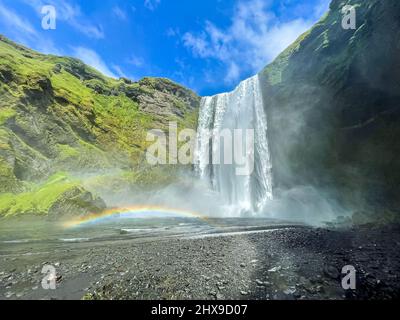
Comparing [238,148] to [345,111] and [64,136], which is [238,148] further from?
[64,136]

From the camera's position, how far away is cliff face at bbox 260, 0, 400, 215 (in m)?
25.4

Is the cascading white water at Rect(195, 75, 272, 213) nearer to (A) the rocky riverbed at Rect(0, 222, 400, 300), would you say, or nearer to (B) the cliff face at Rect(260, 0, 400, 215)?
(B) the cliff face at Rect(260, 0, 400, 215)

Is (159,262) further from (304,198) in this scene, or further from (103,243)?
A: (304,198)

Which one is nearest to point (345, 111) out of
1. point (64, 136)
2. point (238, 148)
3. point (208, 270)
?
point (238, 148)

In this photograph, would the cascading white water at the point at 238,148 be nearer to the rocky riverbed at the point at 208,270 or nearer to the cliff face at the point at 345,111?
the cliff face at the point at 345,111

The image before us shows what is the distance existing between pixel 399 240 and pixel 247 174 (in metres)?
35.7

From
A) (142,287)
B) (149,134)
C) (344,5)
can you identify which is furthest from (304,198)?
(149,134)

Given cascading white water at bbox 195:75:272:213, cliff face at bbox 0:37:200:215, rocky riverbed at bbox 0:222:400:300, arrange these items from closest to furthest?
1. rocky riverbed at bbox 0:222:400:300
2. cliff face at bbox 0:37:200:215
3. cascading white water at bbox 195:75:272:213

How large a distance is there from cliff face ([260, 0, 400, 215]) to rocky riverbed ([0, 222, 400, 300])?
18.3 m

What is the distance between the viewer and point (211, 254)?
1119 centimetres

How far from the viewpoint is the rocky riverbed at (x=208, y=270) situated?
6984 mm

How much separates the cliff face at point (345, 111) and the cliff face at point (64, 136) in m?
29.8

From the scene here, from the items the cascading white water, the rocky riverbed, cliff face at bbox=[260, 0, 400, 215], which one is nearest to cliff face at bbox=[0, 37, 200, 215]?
the cascading white water

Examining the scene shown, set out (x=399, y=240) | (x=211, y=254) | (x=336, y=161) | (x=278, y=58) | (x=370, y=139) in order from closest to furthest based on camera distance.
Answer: (x=211, y=254) → (x=399, y=240) → (x=370, y=139) → (x=336, y=161) → (x=278, y=58)
